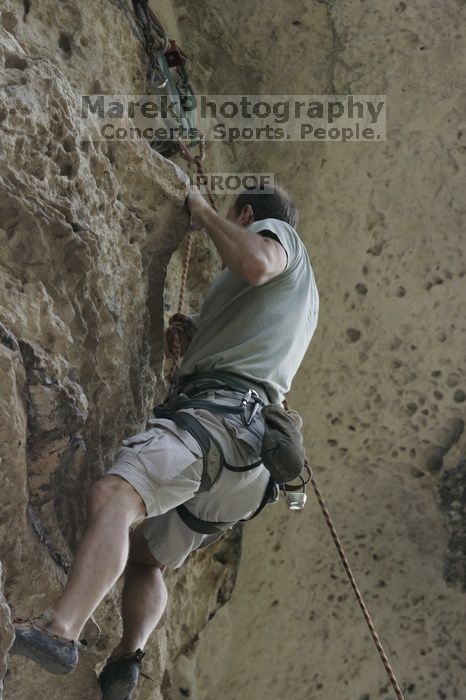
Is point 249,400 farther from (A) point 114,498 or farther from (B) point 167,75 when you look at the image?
(B) point 167,75

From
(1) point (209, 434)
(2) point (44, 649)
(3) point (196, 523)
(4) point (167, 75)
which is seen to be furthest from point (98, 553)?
(4) point (167, 75)

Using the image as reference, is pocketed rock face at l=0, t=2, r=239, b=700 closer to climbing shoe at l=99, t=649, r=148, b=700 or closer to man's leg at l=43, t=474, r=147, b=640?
climbing shoe at l=99, t=649, r=148, b=700

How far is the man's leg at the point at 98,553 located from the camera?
6.77 ft

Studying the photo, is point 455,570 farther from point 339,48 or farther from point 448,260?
point 339,48

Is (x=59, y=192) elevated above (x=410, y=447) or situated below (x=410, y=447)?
above

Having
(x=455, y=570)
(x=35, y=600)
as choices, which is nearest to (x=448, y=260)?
(x=455, y=570)

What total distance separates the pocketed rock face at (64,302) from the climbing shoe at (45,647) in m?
0.09

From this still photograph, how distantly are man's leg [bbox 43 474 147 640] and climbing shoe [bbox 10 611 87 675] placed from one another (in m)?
0.02

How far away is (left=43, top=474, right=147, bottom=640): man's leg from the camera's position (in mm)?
2064

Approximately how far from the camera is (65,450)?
2525 mm

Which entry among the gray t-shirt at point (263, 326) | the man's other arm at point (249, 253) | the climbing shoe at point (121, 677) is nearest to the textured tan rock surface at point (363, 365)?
the gray t-shirt at point (263, 326)

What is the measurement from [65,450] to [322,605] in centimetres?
218

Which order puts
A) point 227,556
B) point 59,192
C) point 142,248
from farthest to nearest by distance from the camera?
point 227,556, point 142,248, point 59,192

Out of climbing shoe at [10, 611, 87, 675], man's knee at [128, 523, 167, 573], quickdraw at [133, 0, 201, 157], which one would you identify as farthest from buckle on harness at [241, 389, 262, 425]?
quickdraw at [133, 0, 201, 157]
